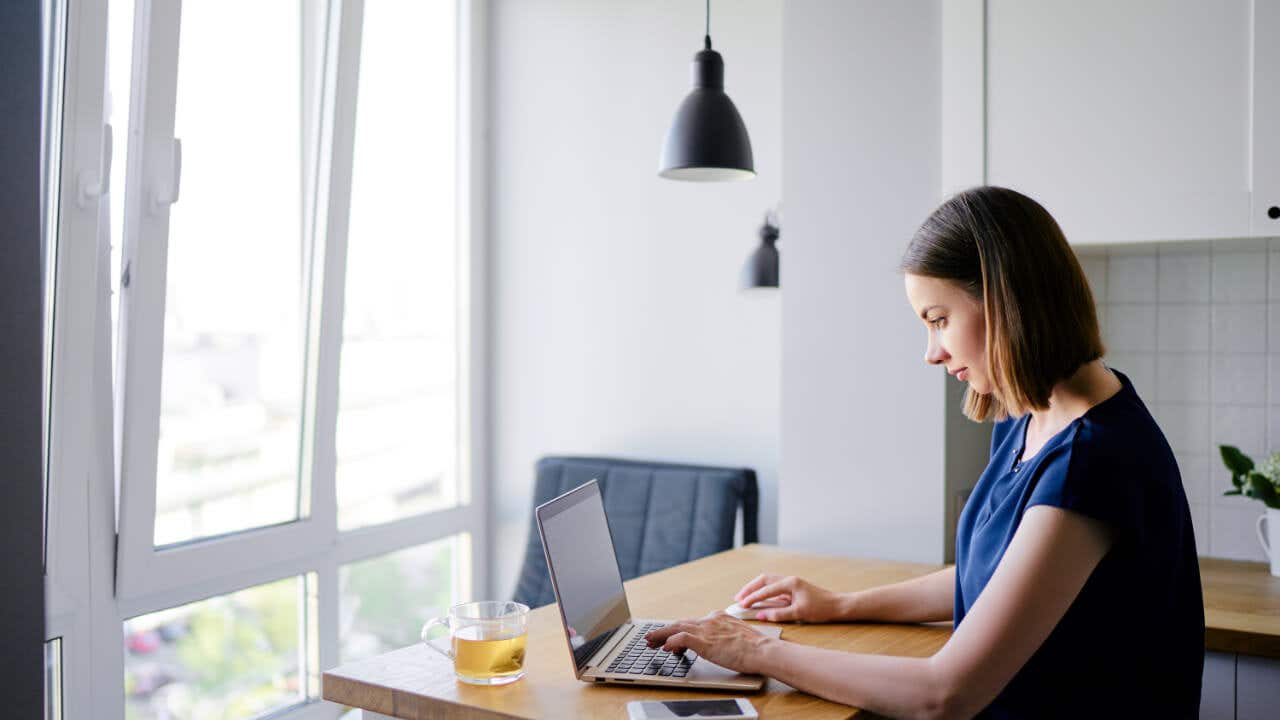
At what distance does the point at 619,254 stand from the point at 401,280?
2.37ft

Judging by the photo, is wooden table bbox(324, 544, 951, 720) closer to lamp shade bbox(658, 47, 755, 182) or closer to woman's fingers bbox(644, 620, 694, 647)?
woman's fingers bbox(644, 620, 694, 647)

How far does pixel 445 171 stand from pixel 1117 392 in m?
2.69

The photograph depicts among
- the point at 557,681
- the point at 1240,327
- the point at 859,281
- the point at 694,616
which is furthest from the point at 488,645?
the point at 1240,327

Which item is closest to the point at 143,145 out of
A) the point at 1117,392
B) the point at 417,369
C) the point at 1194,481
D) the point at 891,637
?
the point at 417,369

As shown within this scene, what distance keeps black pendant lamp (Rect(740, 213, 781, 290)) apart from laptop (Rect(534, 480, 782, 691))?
1382 mm

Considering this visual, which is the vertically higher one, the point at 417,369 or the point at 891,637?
the point at 417,369

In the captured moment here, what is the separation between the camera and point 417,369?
3477mm

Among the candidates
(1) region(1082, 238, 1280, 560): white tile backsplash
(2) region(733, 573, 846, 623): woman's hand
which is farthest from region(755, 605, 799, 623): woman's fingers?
(1) region(1082, 238, 1280, 560): white tile backsplash

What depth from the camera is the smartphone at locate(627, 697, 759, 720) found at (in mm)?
1259

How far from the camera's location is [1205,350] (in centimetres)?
250

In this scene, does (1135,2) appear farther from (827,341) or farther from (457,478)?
(457,478)

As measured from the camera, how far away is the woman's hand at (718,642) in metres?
1.39

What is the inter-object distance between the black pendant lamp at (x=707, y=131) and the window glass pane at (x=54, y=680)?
1.73 m

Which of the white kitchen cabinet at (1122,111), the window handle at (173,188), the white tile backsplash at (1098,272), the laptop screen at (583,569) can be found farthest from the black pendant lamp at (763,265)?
the window handle at (173,188)
